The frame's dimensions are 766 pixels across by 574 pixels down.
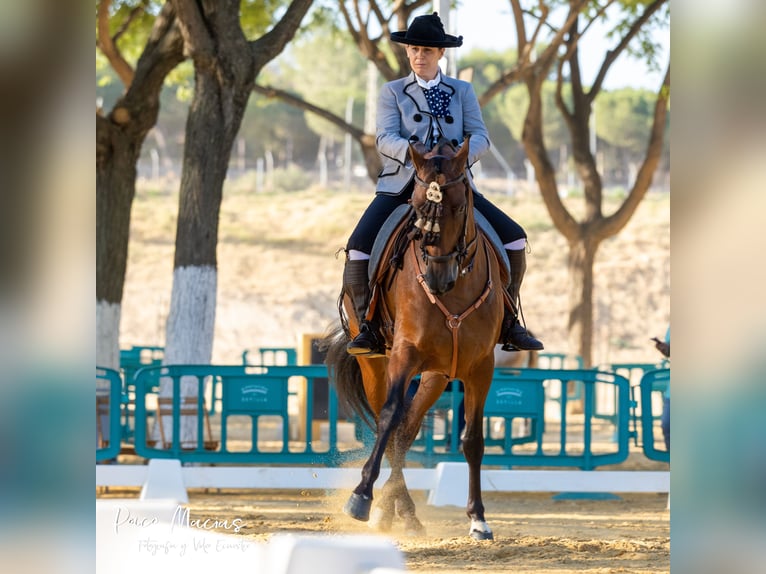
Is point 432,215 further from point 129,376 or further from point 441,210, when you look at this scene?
point 129,376

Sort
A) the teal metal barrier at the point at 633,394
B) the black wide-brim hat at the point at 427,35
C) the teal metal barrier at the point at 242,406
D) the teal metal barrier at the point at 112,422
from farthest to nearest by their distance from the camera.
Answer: the teal metal barrier at the point at 633,394
the teal metal barrier at the point at 242,406
the teal metal barrier at the point at 112,422
the black wide-brim hat at the point at 427,35

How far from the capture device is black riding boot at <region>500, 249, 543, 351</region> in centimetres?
830

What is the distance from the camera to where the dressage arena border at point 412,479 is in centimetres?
1091

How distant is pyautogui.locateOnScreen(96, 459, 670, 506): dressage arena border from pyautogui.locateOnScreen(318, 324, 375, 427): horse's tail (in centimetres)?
141

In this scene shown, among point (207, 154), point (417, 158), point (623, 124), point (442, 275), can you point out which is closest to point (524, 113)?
point (623, 124)

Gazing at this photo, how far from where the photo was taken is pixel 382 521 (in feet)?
28.3

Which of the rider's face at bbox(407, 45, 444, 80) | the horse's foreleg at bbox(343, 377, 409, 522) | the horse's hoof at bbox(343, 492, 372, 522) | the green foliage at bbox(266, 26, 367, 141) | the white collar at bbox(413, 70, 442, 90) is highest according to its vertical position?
the green foliage at bbox(266, 26, 367, 141)

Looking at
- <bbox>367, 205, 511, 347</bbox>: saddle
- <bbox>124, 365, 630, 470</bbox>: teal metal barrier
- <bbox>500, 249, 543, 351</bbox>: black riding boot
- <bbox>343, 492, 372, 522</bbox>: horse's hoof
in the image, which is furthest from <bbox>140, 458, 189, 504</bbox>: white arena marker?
<bbox>343, 492, 372, 522</bbox>: horse's hoof

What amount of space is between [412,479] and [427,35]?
4.64 meters

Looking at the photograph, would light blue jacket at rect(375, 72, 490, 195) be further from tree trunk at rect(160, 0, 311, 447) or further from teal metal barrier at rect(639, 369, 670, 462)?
tree trunk at rect(160, 0, 311, 447)

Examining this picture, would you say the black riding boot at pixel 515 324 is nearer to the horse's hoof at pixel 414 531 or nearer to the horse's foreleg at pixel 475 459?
the horse's foreleg at pixel 475 459

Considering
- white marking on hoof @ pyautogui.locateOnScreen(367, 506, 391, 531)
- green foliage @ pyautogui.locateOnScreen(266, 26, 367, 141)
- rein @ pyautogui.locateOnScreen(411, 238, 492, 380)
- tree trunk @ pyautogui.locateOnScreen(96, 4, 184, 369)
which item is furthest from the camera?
green foliage @ pyautogui.locateOnScreen(266, 26, 367, 141)

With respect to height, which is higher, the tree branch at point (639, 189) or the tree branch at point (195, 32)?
the tree branch at point (195, 32)

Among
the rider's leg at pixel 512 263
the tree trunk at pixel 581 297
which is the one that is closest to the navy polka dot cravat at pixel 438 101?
the rider's leg at pixel 512 263
